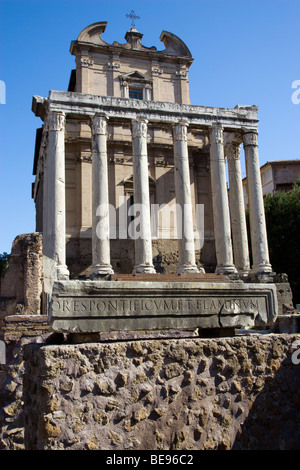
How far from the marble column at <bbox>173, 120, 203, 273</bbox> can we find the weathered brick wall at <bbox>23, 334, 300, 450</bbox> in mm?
14291

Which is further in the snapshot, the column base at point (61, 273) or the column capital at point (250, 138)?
the column capital at point (250, 138)

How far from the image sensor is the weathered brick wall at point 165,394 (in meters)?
3.23

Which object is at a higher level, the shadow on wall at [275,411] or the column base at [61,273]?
the column base at [61,273]

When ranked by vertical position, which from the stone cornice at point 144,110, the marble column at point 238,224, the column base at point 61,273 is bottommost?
the column base at point 61,273

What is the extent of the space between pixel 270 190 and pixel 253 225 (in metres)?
20.7

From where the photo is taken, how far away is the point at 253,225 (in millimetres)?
19656

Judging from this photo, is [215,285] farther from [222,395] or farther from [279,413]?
[279,413]

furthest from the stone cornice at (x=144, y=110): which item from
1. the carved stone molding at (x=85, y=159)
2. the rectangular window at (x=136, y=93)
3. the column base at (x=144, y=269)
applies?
the column base at (x=144, y=269)

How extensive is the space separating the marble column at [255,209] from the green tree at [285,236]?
6.34 m
